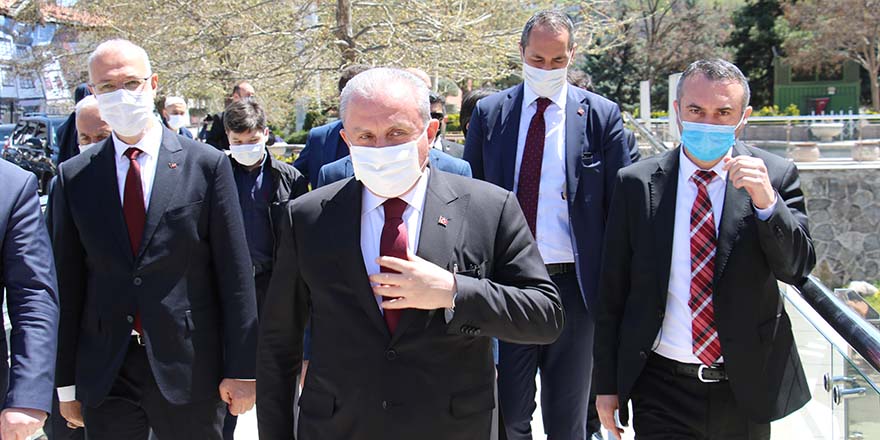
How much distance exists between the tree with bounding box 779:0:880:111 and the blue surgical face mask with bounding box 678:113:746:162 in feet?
135

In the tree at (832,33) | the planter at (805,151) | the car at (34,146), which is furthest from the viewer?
the tree at (832,33)

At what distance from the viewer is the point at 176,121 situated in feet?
26.3

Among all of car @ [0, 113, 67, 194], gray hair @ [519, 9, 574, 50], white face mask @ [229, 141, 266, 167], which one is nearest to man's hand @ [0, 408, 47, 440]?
gray hair @ [519, 9, 574, 50]

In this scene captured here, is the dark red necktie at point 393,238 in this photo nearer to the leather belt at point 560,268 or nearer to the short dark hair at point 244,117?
the leather belt at point 560,268

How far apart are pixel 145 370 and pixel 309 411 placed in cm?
116

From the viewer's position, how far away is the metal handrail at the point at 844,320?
2840mm

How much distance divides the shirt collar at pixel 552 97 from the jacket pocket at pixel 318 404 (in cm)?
233

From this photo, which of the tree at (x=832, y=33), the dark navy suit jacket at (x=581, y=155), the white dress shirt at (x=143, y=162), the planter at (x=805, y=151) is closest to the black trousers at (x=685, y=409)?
the dark navy suit jacket at (x=581, y=155)

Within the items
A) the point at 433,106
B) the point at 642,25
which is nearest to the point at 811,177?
the point at 433,106

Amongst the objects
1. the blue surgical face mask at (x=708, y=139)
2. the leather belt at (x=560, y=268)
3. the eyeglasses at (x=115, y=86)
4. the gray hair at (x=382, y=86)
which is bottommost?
the leather belt at (x=560, y=268)

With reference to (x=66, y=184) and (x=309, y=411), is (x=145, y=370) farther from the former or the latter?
(x=309, y=411)

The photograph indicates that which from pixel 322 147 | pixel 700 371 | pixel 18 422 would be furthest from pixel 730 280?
pixel 322 147

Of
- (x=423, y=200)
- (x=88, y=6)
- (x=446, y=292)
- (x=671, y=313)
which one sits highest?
(x=88, y=6)

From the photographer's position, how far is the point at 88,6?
1730 centimetres
